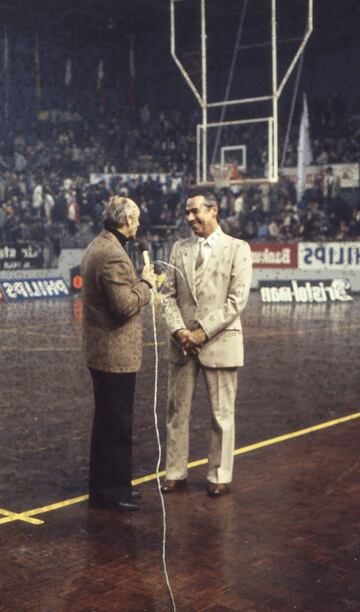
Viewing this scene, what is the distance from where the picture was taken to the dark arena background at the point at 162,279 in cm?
490

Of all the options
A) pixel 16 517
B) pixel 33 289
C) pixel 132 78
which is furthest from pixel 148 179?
pixel 16 517

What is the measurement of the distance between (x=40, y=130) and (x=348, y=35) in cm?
1219

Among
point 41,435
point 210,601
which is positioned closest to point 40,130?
point 41,435

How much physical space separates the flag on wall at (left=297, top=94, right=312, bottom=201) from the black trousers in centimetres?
2558

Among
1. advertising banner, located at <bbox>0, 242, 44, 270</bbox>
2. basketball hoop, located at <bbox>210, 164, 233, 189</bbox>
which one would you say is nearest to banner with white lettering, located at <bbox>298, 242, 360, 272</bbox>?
basketball hoop, located at <bbox>210, 164, 233, 189</bbox>

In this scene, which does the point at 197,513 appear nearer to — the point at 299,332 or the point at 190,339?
the point at 190,339

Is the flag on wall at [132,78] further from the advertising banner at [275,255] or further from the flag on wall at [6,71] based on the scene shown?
the advertising banner at [275,255]

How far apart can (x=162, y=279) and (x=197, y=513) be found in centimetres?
1734

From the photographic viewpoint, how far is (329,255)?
2631cm

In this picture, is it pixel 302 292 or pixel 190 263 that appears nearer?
pixel 190 263

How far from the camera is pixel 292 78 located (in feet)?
114

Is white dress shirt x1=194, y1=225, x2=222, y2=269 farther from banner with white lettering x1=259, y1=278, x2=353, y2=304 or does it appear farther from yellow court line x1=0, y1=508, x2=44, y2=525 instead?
banner with white lettering x1=259, y1=278, x2=353, y2=304

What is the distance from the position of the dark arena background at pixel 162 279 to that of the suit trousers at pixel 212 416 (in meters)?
0.23

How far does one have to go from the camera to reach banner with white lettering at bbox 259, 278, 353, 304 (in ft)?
76.9
